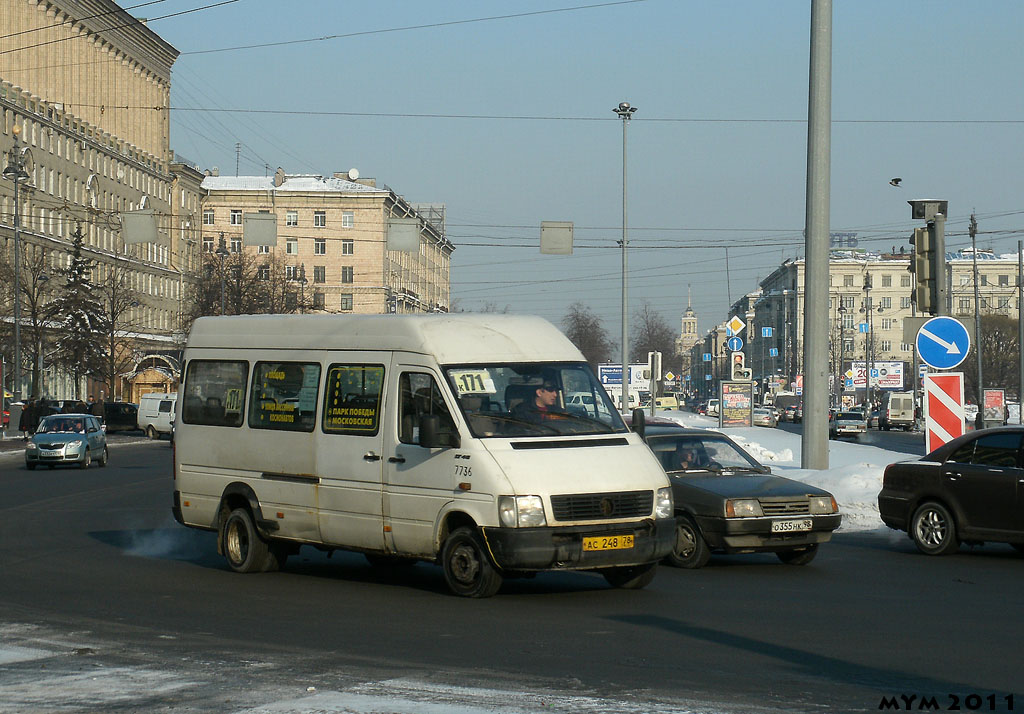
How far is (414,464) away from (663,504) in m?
2.17

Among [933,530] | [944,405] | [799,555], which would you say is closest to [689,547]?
[799,555]

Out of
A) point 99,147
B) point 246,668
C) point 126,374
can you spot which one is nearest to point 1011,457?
point 246,668

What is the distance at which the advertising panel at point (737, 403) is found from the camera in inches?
2324

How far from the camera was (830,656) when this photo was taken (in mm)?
9023

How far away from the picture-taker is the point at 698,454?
51.7 feet

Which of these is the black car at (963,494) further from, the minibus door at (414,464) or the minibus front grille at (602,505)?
the minibus door at (414,464)

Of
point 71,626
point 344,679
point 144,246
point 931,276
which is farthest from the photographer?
point 144,246

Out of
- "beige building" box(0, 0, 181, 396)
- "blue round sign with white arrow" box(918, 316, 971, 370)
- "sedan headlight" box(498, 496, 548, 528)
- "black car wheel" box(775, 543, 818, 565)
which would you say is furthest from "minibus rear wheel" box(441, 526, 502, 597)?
"beige building" box(0, 0, 181, 396)

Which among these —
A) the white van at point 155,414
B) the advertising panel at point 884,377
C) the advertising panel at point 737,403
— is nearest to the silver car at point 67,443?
the white van at point 155,414

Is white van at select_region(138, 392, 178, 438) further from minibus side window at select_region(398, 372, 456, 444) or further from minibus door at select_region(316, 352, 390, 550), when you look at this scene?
minibus side window at select_region(398, 372, 456, 444)

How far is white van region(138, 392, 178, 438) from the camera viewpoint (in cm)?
6810

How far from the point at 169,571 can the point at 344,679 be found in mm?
6998

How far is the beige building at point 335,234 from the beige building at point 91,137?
8356mm

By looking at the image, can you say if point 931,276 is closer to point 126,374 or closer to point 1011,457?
point 1011,457
